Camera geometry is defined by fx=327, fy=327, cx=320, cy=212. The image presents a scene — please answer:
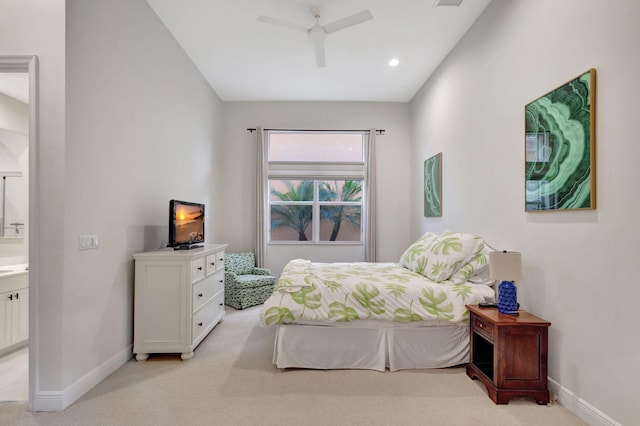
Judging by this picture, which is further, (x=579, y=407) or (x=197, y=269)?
(x=197, y=269)

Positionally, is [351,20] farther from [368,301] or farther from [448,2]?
[368,301]

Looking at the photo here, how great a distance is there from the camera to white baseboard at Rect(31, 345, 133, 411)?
82.0 inches

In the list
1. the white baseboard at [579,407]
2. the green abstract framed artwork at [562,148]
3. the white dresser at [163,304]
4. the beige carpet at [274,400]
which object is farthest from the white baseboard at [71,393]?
the green abstract framed artwork at [562,148]

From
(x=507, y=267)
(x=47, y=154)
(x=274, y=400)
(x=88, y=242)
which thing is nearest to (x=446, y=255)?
(x=507, y=267)

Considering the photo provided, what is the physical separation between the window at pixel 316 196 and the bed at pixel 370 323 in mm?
2870

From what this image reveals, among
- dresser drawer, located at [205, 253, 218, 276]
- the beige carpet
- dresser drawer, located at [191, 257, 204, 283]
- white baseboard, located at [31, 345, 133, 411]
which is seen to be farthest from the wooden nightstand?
white baseboard, located at [31, 345, 133, 411]

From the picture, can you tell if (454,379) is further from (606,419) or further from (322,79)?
(322,79)

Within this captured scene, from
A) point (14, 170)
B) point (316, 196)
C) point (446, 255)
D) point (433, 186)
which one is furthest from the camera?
point (316, 196)

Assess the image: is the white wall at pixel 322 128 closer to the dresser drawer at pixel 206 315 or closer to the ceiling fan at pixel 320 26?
the dresser drawer at pixel 206 315

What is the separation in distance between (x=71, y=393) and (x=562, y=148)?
3618mm

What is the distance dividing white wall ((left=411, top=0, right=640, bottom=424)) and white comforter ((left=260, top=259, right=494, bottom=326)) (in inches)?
19.3

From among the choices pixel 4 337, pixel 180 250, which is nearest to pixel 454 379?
pixel 180 250

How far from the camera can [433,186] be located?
4.49 m

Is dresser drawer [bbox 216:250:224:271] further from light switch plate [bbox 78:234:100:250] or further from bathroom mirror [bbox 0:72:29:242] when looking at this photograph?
bathroom mirror [bbox 0:72:29:242]
